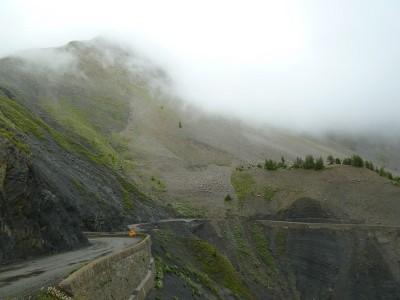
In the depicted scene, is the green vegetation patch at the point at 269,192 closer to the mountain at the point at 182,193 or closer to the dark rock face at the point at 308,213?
the mountain at the point at 182,193

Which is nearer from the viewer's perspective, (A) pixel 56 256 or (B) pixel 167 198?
(A) pixel 56 256

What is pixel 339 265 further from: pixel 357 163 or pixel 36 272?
pixel 36 272

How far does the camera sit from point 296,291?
5400 centimetres

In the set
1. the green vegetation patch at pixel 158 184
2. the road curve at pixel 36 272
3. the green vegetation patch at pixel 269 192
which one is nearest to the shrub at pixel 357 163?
the green vegetation patch at pixel 269 192

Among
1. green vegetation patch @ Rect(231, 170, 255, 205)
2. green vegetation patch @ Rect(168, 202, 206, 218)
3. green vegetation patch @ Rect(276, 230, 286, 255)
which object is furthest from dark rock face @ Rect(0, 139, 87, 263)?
green vegetation patch @ Rect(231, 170, 255, 205)

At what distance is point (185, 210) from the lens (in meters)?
70.6

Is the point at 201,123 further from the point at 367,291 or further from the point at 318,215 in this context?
the point at 367,291

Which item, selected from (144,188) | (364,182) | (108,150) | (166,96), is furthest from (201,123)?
(364,182)

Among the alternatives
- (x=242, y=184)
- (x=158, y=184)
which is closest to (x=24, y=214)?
(x=158, y=184)

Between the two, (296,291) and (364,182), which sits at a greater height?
(364,182)

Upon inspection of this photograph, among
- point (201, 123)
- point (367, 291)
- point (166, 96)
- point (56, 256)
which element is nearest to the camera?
point (56, 256)

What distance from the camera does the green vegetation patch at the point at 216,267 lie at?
44.6 m

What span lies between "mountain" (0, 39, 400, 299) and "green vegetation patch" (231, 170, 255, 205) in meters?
0.21

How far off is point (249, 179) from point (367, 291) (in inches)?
1242
